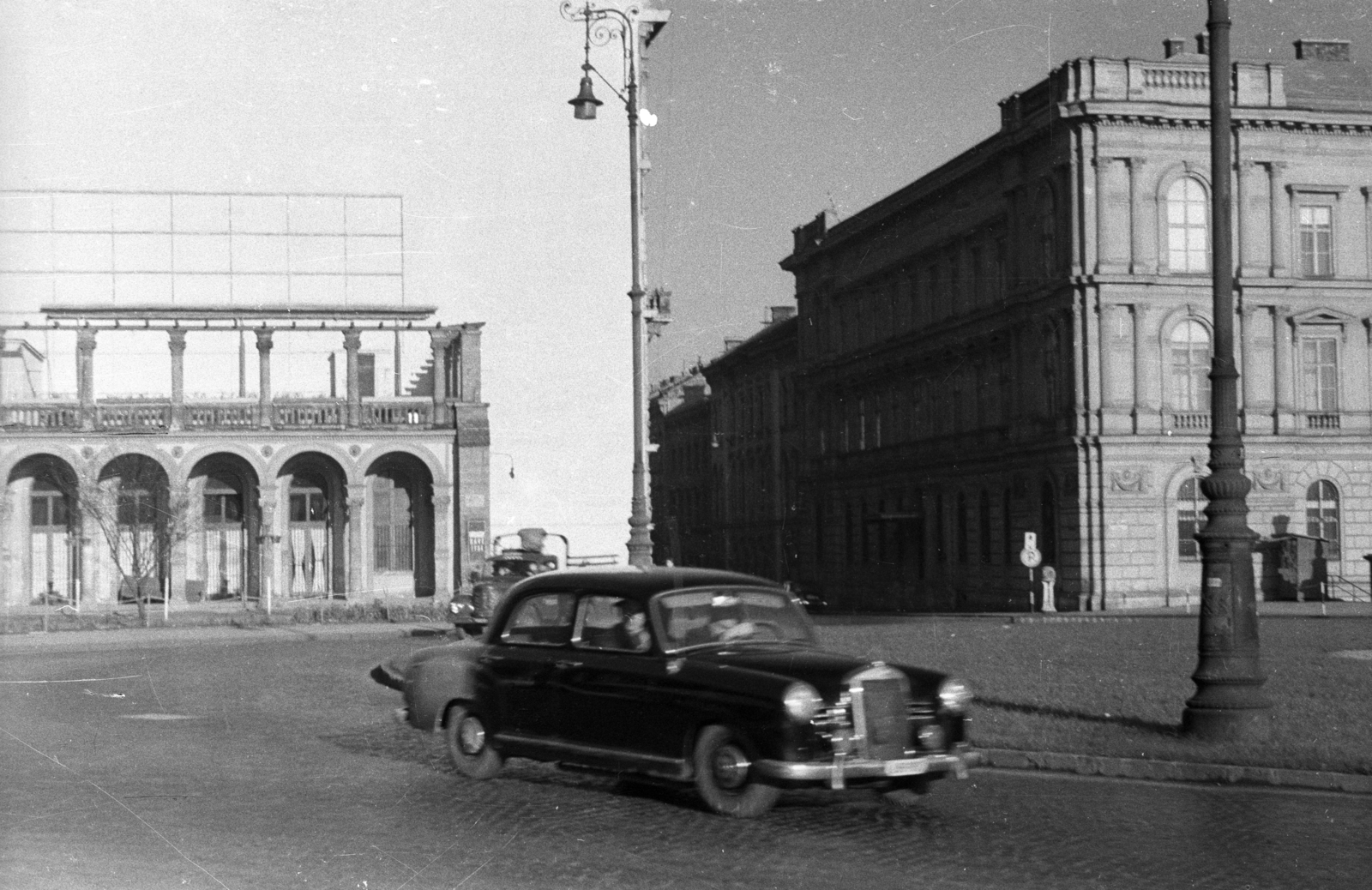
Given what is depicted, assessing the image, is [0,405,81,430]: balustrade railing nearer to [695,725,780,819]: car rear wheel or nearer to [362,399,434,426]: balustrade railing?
[362,399,434,426]: balustrade railing

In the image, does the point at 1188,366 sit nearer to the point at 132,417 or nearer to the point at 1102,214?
the point at 1102,214

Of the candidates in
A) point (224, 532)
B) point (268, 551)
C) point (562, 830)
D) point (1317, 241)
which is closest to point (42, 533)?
point (224, 532)

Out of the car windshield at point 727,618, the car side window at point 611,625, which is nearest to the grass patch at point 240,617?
the car side window at point 611,625

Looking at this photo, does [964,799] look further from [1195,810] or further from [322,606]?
[322,606]

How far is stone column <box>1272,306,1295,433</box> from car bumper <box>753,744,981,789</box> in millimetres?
46850

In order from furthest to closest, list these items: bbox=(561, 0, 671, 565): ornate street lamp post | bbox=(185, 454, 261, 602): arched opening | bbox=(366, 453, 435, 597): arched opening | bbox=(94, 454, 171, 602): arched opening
A: bbox=(185, 454, 261, 602): arched opening → bbox=(366, 453, 435, 597): arched opening → bbox=(94, 454, 171, 602): arched opening → bbox=(561, 0, 671, 565): ornate street lamp post

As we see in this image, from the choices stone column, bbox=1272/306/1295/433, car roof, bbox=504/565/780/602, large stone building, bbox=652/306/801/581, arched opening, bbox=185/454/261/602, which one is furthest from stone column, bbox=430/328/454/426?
car roof, bbox=504/565/780/602

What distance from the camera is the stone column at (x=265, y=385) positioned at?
157 ft

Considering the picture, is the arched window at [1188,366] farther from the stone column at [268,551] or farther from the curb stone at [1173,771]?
the curb stone at [1173,771]

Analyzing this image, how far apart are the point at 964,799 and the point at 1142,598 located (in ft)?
138

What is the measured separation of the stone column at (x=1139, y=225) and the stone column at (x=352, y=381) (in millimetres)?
23220

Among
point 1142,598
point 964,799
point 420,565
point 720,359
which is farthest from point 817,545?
point 964,799

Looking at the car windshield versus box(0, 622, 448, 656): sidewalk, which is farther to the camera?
box(0, 622, 448, 656): sidewalk

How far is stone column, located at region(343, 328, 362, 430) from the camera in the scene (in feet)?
157
